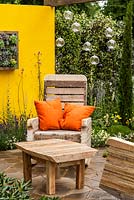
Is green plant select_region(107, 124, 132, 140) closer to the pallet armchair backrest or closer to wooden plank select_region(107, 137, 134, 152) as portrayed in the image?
the pallet armchair backrest

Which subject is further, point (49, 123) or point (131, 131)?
point (131, 131)

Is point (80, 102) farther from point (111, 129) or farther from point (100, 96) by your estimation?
point (100, 96)

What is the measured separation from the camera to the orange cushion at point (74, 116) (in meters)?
6.18

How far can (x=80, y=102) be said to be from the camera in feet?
22.1

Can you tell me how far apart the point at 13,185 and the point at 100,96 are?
5.36 m

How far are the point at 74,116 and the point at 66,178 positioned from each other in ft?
3.31

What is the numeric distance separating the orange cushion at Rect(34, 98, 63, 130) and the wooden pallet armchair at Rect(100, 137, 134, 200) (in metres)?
2.29

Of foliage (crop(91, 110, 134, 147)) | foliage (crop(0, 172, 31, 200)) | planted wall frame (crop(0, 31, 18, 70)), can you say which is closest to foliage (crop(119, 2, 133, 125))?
foliage (crop(91, 110, 134, 147))

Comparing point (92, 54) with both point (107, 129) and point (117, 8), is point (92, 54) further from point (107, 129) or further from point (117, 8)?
point (117, 8)

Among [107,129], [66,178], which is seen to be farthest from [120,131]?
[66,178]

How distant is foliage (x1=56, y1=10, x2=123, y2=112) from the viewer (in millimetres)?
8875

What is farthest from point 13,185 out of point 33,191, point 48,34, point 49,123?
point 48,34

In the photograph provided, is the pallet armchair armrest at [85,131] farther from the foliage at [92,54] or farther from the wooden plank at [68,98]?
the foliage at [92,54]

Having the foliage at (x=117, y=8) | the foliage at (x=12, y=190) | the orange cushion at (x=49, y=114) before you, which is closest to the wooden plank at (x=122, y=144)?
the foliage at (x=12, y=190)
